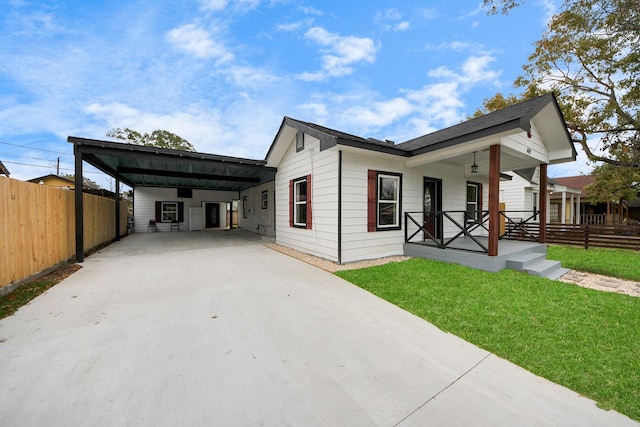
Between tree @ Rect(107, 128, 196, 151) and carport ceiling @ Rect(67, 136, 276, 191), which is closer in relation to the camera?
carport ceiling @ Rect(67, 136, 276, 191)

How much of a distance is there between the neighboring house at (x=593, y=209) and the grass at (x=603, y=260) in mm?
11353

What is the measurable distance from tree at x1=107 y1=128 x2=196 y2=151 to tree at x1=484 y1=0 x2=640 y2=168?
23942 millimetres

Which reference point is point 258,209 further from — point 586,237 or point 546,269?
point 586,237

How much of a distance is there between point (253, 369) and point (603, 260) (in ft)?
30.7

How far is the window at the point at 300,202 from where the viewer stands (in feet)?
23.3

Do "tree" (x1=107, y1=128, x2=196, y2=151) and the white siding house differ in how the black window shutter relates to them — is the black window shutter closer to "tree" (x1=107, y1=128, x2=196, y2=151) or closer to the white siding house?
the white siding house

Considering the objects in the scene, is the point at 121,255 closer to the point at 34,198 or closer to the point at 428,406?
the point at 34,198

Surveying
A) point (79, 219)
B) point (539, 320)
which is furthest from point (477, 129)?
point (79, 219)

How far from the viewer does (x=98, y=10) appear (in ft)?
20.6

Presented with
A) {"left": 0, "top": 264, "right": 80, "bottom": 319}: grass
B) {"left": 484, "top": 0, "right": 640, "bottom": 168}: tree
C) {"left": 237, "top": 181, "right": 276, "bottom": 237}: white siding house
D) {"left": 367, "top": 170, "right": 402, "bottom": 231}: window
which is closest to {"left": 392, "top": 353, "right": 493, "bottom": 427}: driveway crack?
{"left": 367, "top": 170, "right": 402, "bottom": 231}: window

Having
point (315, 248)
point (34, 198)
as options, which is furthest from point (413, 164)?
point (34, 198)

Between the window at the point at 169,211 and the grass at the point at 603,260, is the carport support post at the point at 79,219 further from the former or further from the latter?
the grass at the point at 603,260

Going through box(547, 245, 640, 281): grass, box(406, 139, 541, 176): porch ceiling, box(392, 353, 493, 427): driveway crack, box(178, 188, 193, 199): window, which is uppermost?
box(406, 139, 541, 176): porch ceiling

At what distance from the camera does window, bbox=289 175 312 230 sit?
7105 mm
